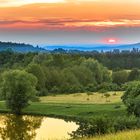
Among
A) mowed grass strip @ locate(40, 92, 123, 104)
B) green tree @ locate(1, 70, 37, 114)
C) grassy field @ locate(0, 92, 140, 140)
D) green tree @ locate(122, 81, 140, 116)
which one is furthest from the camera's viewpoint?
mowed grass strip @ locate(40, 92, 123, 104)

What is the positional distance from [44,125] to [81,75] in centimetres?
6463

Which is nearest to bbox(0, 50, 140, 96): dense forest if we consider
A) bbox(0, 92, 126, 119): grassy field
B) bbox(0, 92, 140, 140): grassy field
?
bbox(0, 92, 140, 140): grassy field

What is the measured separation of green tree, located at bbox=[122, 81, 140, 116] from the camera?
62.5 meters

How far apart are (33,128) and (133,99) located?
1600 centimetres

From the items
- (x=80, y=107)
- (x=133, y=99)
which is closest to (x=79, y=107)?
(x=80, y=107)

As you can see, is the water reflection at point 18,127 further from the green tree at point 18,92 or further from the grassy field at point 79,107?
the grassy field at point 79,107

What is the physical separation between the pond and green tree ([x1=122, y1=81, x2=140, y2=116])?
8814mm

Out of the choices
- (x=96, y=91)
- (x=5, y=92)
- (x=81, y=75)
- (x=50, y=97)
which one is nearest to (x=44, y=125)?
(x=5, y=92)

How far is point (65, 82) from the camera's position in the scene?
121m

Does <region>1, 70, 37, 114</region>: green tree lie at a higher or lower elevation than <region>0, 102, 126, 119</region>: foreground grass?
higher

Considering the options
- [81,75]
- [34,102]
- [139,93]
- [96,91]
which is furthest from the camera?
[81,75]

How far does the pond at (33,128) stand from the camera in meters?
55.4

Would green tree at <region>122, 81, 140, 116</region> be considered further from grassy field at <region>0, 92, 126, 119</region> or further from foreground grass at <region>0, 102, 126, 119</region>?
foreground grass at <region>0, 102, 126, 119</region>

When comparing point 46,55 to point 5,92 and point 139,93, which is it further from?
point 139,93
